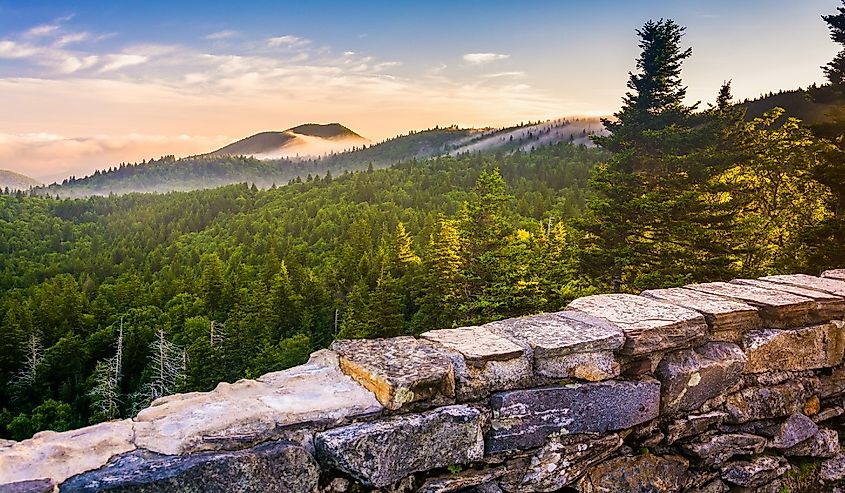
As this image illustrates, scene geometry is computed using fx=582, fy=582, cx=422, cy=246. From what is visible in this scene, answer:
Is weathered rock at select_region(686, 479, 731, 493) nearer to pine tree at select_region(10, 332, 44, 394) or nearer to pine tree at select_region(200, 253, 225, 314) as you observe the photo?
pine tree at select_region(10, 332, 44, 394)

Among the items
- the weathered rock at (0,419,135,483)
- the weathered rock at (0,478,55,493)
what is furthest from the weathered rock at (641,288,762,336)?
the weathered rock at (0,478,55,493)

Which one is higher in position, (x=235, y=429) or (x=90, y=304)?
(x=235, y=429)

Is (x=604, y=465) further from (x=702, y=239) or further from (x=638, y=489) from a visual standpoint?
(x=702, y=239)

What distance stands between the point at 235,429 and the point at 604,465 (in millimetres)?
1933

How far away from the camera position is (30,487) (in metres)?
2.04

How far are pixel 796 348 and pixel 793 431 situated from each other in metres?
0.51

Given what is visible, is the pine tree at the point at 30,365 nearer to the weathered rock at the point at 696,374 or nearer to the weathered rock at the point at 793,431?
the weathered rock at the point at 696,374

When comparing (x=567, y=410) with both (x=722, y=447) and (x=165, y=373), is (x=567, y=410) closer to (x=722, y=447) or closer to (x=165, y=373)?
(x=722, y=447)

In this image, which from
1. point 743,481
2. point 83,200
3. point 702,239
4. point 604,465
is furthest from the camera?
point 83,200

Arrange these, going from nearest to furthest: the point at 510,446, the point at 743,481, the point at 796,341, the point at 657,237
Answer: the point at 510,446 < the point at 743,481 < the point at 796,341 < the point at 657,237

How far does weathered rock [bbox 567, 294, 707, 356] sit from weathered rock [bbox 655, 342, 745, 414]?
9 cm

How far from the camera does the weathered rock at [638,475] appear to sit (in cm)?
308

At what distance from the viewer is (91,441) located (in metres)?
2.35

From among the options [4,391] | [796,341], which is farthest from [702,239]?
[4,391]
